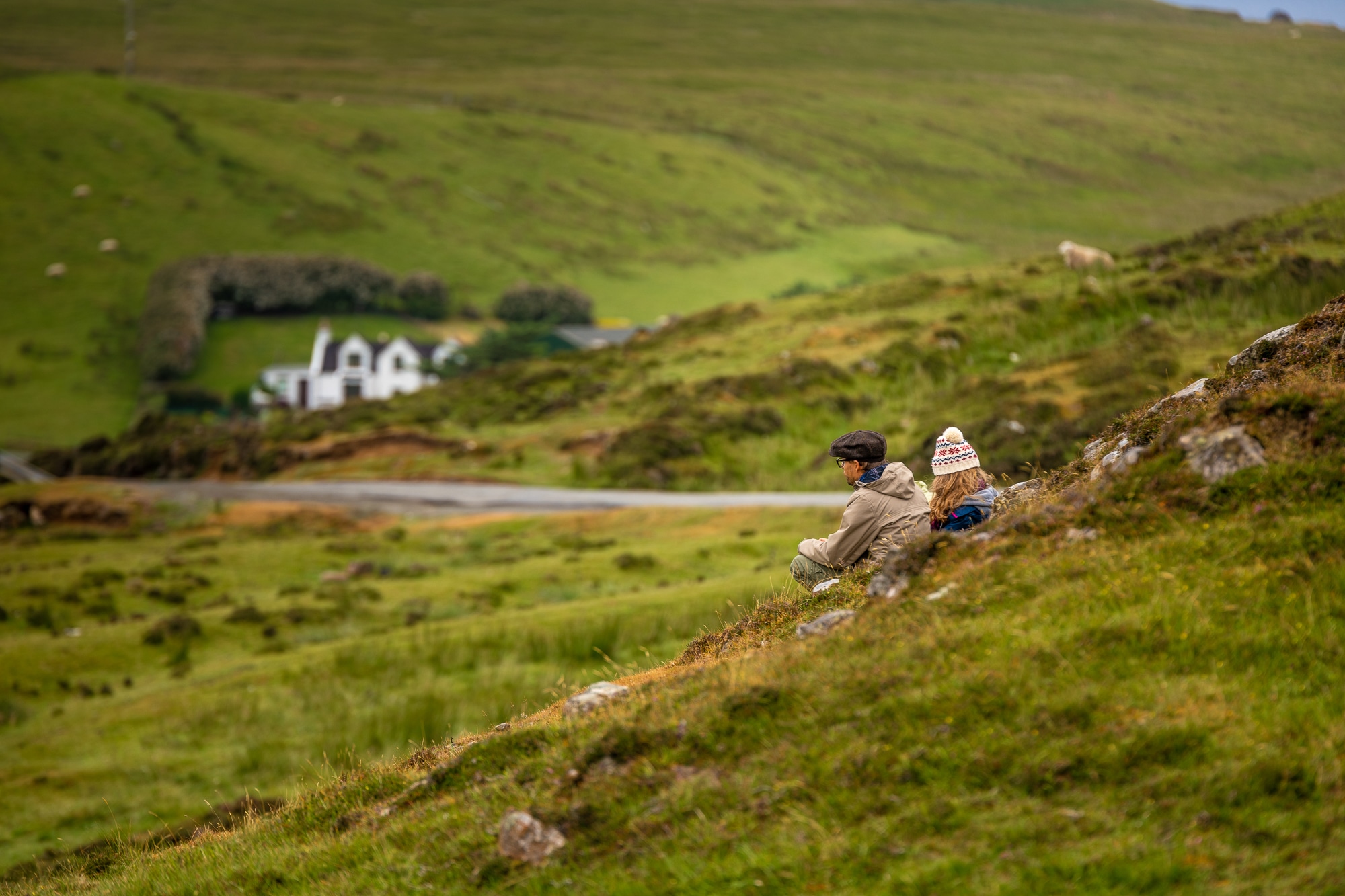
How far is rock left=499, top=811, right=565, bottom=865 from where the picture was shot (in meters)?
6.98

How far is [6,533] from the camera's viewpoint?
48250 mm

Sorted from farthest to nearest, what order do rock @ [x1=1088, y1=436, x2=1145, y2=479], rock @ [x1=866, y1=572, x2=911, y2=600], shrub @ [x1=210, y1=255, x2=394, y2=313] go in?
shrub @ [x1=210, y1=255, x2=394, y2=313]
rock @ [x1=1088, y1=436, x2=1145, y2=479]
rock @ [x1=866, y1=572, x2=911, y2=600]

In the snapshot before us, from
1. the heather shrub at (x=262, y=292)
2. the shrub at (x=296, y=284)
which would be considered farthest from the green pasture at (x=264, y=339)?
the shrub at (x=296, y=284)

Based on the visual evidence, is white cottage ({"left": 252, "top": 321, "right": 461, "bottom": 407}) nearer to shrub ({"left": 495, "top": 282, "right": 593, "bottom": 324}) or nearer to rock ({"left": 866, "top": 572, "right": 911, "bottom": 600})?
shrub ({"left": 495, "top": 282, "right": 593, "bottom": 324})

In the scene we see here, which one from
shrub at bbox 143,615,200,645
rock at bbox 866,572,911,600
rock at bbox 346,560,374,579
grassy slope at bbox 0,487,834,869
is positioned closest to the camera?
rock at bbox 866,572,911,600

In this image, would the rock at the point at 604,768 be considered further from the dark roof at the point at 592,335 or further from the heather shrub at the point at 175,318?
the heather shrub at the point at 175,318

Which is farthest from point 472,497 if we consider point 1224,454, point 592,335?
point 592,335

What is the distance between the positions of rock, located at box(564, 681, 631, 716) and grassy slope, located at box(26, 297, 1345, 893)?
14.2 inches

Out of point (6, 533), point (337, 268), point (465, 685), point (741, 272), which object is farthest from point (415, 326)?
point (465, 685)

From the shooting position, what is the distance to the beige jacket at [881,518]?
1047 cm

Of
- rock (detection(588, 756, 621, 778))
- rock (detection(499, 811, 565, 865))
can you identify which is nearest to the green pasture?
rock (detection(588, 756, 621, 778))

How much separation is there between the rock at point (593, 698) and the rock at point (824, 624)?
1.50 m

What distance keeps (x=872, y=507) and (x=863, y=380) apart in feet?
125

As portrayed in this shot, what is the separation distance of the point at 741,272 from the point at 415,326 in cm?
5105
